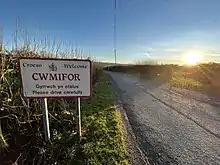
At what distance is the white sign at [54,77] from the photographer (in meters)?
3.76

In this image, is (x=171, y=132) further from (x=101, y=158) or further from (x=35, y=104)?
(x=35, y=104)

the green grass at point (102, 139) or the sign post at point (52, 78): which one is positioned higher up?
the sign post at point (52, 78)

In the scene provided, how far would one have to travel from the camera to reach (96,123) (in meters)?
5.39

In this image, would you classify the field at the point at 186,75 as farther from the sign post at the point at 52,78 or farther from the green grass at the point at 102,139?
the sign post at the point at 52,78

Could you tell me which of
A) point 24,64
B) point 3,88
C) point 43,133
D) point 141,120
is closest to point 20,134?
point 43,133

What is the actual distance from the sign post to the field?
31.3 feet

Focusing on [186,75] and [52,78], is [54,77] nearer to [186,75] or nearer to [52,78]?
[52,78]

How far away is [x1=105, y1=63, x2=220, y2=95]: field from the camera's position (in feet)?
47.5

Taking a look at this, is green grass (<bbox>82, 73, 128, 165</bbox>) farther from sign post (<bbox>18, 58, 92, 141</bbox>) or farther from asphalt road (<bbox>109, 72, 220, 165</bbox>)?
sign post (<bbox>18, 58, 92, 141</bbox>)

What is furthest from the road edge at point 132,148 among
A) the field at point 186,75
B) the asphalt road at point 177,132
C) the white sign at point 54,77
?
the field at point 186,75

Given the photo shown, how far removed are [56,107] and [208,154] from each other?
11.6ft

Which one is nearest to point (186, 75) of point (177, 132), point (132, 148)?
point (177, 132)

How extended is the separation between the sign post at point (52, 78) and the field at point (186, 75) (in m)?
9.53

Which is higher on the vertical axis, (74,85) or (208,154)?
(74,85)
